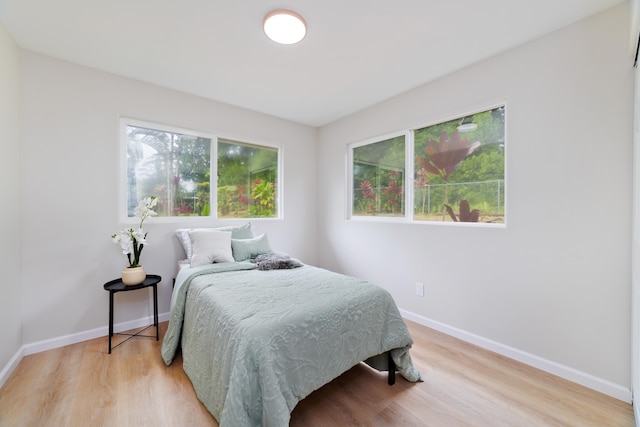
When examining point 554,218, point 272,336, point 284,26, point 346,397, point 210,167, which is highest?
point 284,26

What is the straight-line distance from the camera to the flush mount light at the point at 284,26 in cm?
170

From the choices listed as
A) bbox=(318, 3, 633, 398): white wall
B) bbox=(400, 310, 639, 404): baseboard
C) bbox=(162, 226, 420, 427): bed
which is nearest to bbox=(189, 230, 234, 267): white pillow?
bbox=(162, 226, 420, 427): bed

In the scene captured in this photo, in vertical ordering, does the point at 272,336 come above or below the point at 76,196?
below

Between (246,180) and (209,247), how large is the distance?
1.23 m

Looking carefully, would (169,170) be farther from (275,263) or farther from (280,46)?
(280,46)

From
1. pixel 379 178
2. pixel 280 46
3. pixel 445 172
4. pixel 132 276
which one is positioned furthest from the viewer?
pixel 379 178

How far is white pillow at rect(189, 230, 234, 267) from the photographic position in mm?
2376

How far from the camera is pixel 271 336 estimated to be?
1249 mm

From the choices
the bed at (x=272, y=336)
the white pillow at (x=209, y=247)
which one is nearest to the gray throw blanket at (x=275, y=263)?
the bed at (x=272, y=336)

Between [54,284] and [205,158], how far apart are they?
69.7 inches

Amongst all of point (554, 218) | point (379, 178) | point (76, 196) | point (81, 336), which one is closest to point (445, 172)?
point (379, 178)

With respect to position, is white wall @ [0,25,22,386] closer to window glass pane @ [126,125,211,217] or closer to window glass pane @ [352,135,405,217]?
window glass pane @ [126,125,211,217]

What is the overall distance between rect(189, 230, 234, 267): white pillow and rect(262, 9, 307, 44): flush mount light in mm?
1767

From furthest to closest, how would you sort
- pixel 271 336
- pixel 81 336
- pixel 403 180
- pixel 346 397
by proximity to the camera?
pixel 403 180 < pixel 81 336 < pixel 346 397 < pixel 271 336
